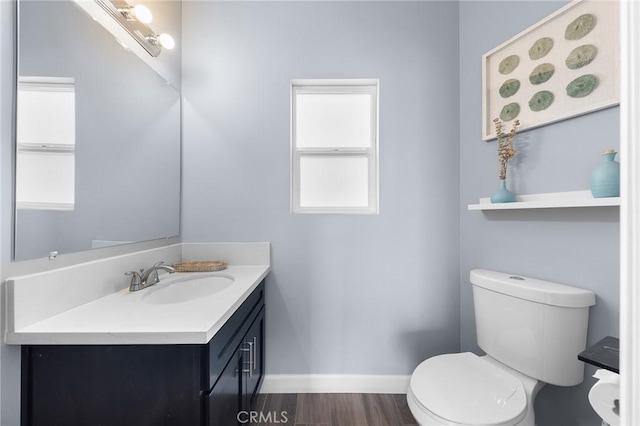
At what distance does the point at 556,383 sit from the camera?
Result: 3.70 ft

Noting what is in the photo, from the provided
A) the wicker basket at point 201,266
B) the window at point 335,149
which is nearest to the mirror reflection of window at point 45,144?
the wicker basket at point 201,266

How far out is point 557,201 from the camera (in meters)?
1.17

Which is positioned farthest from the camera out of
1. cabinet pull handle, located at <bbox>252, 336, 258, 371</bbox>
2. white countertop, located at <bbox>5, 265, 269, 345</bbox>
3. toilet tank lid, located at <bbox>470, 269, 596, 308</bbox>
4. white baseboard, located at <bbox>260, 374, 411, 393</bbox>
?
white baseboard, located at <bbox>260, 374, 411, 393</bbox>

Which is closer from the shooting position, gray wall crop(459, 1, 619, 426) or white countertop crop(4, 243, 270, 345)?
white countertop crop(4, 243, 270, 345)

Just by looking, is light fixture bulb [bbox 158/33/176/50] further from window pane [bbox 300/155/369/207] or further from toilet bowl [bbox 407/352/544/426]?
toilet bowl [bbox 407/352/544/426]

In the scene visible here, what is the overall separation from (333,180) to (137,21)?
1.28m

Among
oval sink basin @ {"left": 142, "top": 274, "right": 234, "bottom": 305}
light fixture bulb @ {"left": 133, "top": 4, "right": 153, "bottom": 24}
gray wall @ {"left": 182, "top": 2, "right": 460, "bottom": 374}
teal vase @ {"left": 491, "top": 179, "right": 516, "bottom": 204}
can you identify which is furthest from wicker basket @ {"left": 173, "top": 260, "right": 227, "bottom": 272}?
teal vase @ {"left": 491, "top": 179, "right": 516, "bottom": 204}

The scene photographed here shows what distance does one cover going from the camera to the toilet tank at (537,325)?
1104 mm

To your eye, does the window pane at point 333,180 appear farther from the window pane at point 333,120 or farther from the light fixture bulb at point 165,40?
the light fixture bulb at point 165,40

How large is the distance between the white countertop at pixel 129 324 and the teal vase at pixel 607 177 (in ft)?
4.79

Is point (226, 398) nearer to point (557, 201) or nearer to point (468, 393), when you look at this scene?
point (468, 393)

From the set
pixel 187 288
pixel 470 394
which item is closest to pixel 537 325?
pixel 470 394

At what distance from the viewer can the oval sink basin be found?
4.17 feet

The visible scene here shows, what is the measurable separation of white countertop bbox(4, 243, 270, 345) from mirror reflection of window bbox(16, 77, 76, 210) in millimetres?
259
